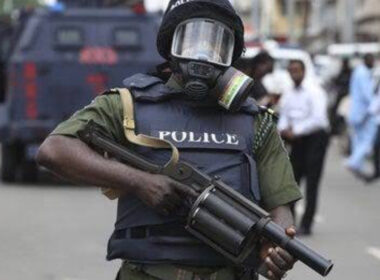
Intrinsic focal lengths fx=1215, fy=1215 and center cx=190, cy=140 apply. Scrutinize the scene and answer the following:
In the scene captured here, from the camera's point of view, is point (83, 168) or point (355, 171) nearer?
point (83, 168)

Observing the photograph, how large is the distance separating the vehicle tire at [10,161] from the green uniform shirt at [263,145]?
42.4ft

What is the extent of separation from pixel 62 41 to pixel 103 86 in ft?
2.97

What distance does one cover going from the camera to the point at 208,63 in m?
3.45

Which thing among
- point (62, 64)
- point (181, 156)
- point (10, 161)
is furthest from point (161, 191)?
point (10, 161)

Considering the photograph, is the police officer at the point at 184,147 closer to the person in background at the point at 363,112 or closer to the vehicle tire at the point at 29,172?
the vehicle tire at the point at 29,172

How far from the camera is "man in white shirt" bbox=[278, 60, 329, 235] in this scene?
1113cm

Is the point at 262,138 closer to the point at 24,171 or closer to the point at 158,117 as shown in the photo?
the point at 158,117

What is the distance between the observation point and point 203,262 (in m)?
3.44

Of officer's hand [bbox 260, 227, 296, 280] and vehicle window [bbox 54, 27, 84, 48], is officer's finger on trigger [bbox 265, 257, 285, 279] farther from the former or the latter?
vehicle window [bbox 54, 27, 84, 48]

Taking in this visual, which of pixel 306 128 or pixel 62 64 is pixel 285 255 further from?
pixel 62 64

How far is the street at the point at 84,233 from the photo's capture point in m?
8.94

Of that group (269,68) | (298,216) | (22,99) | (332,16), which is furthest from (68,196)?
(332,16)

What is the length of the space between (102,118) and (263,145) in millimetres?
492

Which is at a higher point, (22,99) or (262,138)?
(262,138)
